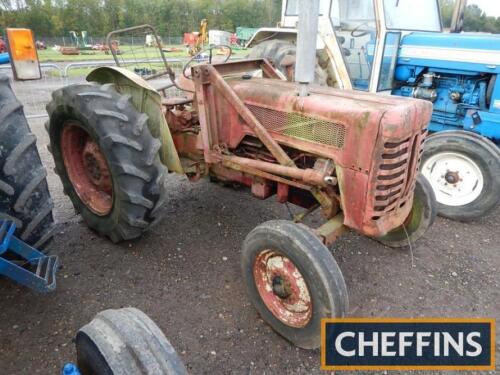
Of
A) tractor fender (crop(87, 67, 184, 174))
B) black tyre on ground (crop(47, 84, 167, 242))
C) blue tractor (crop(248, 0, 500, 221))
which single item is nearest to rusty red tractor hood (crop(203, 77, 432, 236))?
tractor fender (crop(87, 67, 184, 174))

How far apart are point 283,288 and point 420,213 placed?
4.11ft

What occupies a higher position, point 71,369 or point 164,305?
point 71,369

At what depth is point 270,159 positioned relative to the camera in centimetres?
277

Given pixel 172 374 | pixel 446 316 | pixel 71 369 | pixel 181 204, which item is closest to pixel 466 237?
pixel 446 316

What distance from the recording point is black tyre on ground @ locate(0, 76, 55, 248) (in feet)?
6.66

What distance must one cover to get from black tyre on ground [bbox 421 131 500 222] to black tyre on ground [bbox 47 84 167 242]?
251 cm

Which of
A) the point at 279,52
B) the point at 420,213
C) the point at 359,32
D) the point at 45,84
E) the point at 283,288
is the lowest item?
the point at 45,84

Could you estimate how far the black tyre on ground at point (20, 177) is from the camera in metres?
2.03

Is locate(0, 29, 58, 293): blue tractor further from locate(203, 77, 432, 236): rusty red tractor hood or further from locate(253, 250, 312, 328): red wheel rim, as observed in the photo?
locate(203, 77, 432, 236): rusty red tractor hood

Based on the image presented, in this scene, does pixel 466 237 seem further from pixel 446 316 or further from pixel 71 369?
pixel 71 369

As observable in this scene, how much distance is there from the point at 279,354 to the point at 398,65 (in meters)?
3.77

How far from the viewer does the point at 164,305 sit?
252 centimetres

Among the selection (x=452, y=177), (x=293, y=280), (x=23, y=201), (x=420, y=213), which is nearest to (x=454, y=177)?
(x=452, y=177)

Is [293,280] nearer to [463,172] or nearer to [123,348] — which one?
[123,348]
